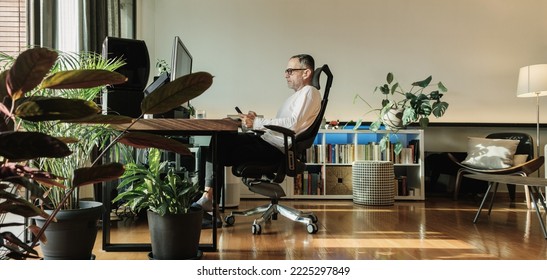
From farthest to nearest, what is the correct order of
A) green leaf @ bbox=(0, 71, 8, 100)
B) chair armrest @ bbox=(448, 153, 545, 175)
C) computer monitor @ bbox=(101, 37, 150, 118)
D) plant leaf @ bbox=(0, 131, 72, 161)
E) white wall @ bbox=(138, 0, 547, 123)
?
white wall @ bbox=(138, 0, 547, 123), chair armrest @ bbox=(448, 153, 545, 175), computer monitor @ bbox=(101, 37, 150, 118), green leaf @ bbox=(0, 71, 8, 100), plant leaf @ bbox=(0, 131, 72, 161)

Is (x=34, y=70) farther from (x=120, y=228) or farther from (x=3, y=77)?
(x=120, y=228)

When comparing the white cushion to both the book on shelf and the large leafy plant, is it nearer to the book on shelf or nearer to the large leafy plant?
the book on shelf

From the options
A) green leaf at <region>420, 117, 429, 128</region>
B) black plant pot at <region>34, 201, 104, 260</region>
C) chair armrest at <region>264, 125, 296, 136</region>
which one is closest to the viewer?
black plant pot at <region>34, 201, 104, 260</region>

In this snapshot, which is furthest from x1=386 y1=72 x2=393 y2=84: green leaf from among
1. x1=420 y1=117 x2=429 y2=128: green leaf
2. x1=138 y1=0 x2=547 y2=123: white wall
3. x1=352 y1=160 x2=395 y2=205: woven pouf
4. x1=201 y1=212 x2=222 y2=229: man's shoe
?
x1=201 y1=212 x2=222 y2=229: man's shoe

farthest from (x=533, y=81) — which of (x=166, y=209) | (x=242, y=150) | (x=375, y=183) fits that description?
(x=166, y=209)

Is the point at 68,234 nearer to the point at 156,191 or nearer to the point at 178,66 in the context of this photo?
the point at 156,191

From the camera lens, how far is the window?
2.40 m

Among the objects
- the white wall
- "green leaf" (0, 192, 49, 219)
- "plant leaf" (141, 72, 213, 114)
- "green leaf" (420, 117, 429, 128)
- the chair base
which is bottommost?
the chair base

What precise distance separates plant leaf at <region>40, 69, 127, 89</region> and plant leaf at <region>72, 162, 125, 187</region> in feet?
0.62

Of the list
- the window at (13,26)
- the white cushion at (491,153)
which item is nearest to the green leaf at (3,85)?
the window at (13,26)
